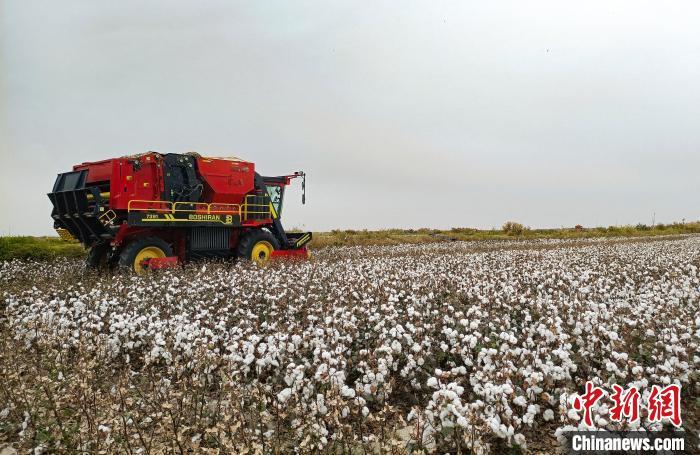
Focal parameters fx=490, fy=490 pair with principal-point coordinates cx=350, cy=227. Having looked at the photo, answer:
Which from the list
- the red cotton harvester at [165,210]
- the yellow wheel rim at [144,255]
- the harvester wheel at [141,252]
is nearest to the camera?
the harvester wheel at [141,252]

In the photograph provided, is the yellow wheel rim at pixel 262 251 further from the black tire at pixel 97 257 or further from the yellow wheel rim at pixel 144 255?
the black tire at pixel 97 257

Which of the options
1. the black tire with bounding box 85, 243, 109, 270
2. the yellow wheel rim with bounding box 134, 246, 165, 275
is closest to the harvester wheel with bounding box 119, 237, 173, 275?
the yellow wheel rim with bounding box 134, 246, 165, 275

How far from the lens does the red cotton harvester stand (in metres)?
13.7

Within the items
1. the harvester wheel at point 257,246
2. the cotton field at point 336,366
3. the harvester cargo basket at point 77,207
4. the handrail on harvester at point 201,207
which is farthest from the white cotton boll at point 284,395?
the harvester wheel at point 257,246

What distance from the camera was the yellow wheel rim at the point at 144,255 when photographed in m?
13.5

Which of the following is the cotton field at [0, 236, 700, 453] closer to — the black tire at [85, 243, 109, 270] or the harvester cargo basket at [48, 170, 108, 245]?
the harvester cargo basket at [48, 170, 108, 245]

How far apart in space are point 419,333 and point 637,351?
2.93 metres

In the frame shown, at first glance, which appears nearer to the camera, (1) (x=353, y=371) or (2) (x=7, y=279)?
(1) (x=353, y=371)

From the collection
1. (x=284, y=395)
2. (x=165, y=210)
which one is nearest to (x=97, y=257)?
(x=165, y=210)

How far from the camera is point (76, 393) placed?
522 cm

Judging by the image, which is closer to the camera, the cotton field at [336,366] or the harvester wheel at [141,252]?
the cotton field at [336,366]

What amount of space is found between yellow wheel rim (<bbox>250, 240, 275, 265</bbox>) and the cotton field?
18.2 feet

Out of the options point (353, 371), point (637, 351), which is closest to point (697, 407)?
point (637, 351)

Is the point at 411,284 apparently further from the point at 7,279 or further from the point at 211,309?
the point at 7,279
